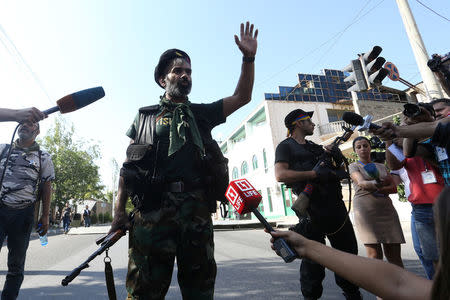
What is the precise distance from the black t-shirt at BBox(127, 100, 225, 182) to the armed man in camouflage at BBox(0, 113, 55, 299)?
1529 mm

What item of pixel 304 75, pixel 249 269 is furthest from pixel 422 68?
pixel 304 75

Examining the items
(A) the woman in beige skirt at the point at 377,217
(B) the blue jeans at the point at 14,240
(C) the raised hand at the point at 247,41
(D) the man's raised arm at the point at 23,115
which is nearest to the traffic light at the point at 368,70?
(A) the woman in beige skirt at the point at 377,217

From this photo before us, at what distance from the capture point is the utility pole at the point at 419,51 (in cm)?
679

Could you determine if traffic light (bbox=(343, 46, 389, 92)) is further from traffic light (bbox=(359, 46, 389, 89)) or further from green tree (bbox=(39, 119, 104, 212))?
green tree (bbox=(39, 119, 104, 212))

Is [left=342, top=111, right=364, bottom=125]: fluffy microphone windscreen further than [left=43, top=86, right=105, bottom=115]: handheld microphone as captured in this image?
Yes

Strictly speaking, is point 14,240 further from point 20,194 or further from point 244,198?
Answer: point 244,198

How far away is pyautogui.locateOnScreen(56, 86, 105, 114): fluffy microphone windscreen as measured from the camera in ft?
6.70

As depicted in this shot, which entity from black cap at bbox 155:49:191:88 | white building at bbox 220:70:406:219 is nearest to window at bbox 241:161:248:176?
white building at bbox 220:70:406:219

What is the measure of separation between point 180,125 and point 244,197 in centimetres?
72

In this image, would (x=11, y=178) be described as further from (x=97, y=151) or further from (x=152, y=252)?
(x=97, y=151)

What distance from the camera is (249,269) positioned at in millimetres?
4875

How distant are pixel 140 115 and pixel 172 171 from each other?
1.88ft

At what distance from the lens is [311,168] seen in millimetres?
2867

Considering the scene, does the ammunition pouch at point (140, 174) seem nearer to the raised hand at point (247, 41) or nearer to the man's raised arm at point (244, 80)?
the man's raised arm at point (244, 80)
